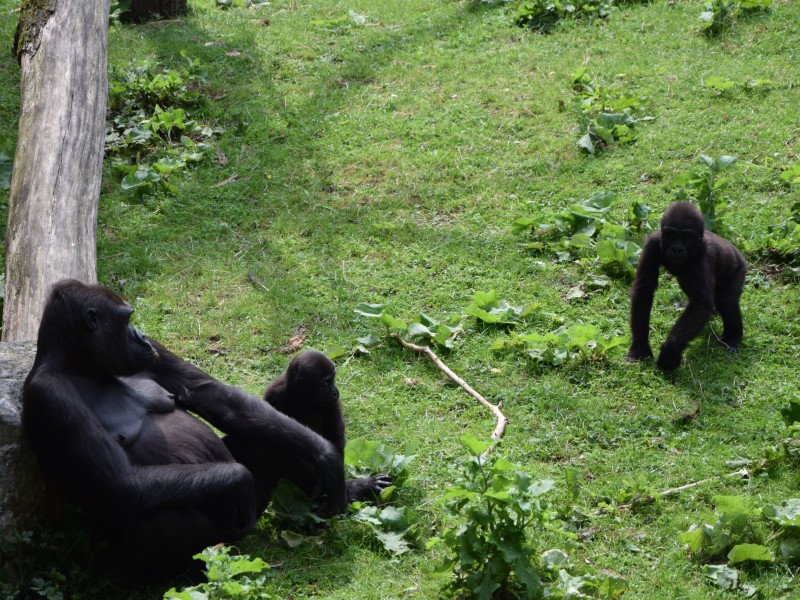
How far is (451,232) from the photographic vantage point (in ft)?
26.6

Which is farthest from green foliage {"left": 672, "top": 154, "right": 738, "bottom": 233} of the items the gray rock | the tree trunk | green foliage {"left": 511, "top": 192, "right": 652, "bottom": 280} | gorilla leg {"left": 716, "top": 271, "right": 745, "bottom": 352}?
the gray rock

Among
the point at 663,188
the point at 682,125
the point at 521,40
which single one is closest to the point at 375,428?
the point at 663,188

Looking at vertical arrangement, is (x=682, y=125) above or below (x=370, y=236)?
above

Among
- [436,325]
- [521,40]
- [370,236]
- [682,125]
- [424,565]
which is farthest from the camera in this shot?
[521,40]

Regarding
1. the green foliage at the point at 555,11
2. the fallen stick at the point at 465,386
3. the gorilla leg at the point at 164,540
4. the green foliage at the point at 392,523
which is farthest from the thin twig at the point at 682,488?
the green foliage at the point at 555,11

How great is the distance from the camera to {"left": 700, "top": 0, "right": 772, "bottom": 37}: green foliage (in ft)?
34.7

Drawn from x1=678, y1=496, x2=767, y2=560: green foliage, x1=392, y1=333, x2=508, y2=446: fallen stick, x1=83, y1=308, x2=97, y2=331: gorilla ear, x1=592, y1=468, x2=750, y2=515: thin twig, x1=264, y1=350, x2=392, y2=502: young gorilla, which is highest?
x1=83, y1=308, x2=97, y2=331: gorilla ear

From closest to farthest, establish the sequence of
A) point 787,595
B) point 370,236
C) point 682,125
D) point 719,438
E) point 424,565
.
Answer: point 787,595, point 424,565, point 719,438, point 370,236, point 682,125

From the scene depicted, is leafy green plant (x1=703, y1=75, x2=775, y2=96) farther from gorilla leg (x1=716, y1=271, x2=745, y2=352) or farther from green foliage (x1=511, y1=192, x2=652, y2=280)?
gorilla leg (x1=716, y1=271, x2=745, y2=352)

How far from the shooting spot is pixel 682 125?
909 centimetres

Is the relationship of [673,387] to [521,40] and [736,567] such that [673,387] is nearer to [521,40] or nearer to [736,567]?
[736,567]

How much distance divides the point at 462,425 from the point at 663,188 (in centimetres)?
356

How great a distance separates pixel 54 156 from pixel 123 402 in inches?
106

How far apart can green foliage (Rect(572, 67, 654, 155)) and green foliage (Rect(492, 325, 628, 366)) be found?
299 centimetres
